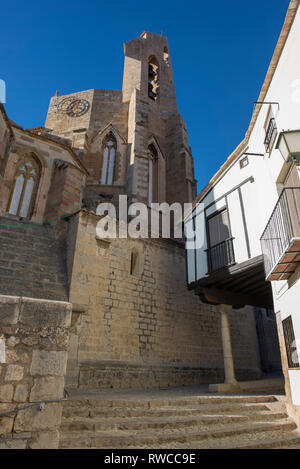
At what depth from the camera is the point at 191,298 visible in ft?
40.4

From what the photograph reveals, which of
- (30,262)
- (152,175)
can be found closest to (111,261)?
(30,262)

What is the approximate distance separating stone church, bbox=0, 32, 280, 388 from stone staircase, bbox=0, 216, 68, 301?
3 cm

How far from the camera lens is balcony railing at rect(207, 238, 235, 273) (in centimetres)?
871

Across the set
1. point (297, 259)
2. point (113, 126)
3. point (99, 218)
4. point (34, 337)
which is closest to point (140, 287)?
point (99, 218)

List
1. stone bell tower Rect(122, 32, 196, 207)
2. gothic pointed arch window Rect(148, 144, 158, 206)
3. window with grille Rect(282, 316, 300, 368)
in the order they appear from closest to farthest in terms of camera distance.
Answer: window with grille Rect(282, 316, 300, 368) < stone bell tower Rect(122, 32, 196, 207) < gothic pointed arch window Rect(148, 144, 158, 206)

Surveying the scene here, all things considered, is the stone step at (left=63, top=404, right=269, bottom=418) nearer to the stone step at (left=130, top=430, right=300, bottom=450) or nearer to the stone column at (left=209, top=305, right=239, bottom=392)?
the stone step at (left=130, top=430, right=300, bottom=450)

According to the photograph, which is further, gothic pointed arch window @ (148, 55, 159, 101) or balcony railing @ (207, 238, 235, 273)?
gothic pointed arch window @ (148, 55, 159, 101)

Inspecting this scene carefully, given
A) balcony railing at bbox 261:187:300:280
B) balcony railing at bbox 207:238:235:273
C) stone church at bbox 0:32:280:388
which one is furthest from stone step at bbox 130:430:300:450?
balcony railing at bbox 207:238:235:273

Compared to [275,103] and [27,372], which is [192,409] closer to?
[27,372]

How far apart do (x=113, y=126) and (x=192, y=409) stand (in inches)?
735

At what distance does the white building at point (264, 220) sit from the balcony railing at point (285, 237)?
0.02 metres

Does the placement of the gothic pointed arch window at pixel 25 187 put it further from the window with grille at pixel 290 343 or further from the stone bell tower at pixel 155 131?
the window with grille at pixel 290 343

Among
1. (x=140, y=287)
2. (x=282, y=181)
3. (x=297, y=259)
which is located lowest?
(x=297, y=259)

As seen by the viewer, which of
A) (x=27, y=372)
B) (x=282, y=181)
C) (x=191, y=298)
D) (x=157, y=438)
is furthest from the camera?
(x=191, y=298)
